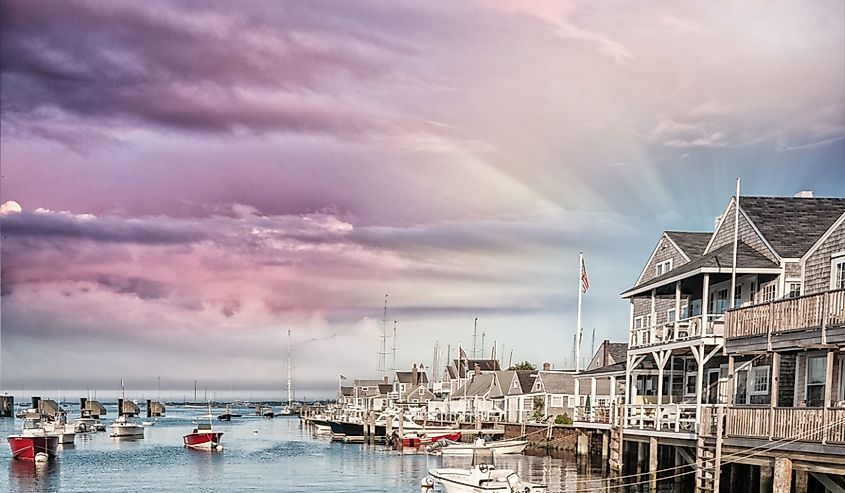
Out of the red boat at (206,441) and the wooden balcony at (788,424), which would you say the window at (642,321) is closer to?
the wooden balcony at (788,424)

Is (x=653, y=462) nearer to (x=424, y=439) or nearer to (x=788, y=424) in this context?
(x=788, y=424)

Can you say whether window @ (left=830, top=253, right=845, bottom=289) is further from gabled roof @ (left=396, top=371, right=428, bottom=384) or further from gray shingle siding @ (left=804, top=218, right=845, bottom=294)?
gabled roof @ (left=396, top=371, right=428, bottom=384)

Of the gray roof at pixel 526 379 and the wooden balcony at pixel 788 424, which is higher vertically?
the wooden balcony at pixel 788 424

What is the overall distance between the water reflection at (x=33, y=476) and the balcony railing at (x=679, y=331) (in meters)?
32.7

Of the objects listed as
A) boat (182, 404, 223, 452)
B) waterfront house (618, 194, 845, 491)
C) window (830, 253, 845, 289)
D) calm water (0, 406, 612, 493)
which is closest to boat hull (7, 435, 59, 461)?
calm water (0, 406, 612, 493)

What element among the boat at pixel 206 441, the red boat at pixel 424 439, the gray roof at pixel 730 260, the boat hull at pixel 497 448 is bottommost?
the boat at pixel 206 441

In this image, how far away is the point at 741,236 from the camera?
45.4 metres

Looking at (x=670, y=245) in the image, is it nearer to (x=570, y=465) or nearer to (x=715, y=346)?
(x=715, y=346)

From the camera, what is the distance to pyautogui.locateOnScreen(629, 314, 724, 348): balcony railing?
137 feet

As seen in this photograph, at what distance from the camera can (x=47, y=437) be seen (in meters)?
76.6

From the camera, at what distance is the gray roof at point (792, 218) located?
4266 cm

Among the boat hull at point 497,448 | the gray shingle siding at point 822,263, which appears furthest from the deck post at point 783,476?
the boat hull at point 497,448

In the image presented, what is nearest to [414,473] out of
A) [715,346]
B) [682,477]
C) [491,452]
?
[491,452]

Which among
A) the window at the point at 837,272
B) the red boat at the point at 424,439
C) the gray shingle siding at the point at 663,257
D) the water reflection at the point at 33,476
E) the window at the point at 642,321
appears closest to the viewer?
the window at the point at 837,272
